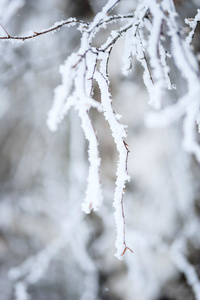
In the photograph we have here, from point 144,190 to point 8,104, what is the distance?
2150 mm


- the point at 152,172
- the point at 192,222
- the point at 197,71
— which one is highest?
the point at 152,172

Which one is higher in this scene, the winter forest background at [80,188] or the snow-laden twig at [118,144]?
the winter forest background at [80,188]

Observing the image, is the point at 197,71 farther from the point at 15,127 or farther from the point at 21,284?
the point at 21,284

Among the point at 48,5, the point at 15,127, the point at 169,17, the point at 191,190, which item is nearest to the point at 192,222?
the point at 191,190

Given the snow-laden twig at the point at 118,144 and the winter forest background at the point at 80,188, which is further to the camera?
the winter forest background at the point at 80,188

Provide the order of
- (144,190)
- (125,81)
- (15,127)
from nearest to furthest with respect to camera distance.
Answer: (125,81), (144,190), (15,127)

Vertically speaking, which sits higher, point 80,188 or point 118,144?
Answer: point 80,188

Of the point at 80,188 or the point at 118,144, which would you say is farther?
the point at 80,188

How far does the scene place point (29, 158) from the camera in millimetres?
4031

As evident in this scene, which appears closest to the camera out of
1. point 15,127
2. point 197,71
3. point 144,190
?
point 197,71

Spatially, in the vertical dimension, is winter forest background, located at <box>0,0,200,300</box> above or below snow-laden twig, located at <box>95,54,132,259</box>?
above

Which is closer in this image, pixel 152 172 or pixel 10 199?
pixel 152 172

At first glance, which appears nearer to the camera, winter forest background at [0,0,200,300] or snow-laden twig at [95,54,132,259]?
snow-laden twig at [95,54,132,259]

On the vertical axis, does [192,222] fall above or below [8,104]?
below
